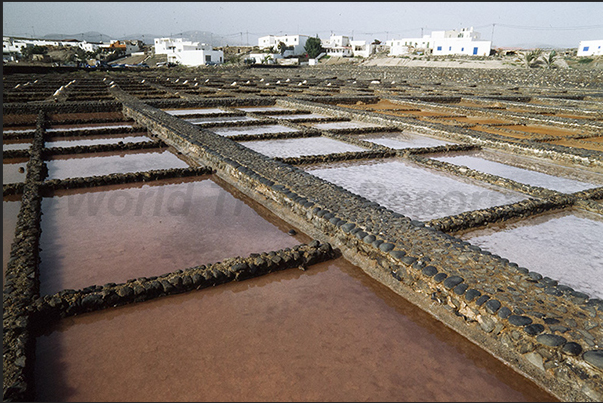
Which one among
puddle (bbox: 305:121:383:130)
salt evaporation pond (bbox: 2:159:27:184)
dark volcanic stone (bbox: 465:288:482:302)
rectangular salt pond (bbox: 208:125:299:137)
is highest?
rectangular salt pond (bbox: 208:125:299:137)

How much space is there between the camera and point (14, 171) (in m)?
6.62

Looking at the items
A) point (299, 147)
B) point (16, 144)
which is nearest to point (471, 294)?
point (299, 147)

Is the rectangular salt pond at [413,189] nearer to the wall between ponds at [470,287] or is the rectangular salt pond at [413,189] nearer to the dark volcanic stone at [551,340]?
the wall between ponds at [470,287]

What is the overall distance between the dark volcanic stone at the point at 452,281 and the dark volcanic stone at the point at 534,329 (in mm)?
577

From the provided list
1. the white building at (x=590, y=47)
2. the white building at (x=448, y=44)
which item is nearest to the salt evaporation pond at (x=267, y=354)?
the white building at (x=590, y=47)

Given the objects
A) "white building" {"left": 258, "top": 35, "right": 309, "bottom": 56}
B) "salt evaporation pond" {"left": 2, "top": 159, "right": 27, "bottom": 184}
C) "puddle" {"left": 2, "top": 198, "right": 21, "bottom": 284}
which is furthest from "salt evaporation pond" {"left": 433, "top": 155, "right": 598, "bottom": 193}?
"white building" {"left": 258, "top": 35, "right": 309, "bottom": 56}

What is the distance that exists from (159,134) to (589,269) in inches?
360

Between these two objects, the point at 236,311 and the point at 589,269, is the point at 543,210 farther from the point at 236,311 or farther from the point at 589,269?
the point at 236,311

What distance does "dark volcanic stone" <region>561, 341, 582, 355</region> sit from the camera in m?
2.39

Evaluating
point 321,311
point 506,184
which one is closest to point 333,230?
point 321,311

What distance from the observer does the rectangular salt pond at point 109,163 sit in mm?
6656

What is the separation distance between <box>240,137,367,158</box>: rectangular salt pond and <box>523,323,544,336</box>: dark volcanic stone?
5697 millimetres

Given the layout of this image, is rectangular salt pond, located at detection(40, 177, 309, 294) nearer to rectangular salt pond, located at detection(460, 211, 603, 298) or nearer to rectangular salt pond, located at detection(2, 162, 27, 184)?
rectangular salt pond, located at detection(2, 162, 27, 184)

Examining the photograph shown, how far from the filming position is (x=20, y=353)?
2441mm
